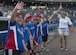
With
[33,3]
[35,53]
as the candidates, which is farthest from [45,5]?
[35,53]

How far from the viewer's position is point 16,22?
6684 millimetres

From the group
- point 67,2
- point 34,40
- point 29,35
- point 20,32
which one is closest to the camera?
point 20,32

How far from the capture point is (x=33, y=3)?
230 ft

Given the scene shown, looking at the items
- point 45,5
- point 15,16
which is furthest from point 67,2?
point 15,16

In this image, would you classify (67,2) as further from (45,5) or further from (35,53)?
(35,53)

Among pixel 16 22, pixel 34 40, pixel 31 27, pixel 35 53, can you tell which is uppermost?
pixel 16 22

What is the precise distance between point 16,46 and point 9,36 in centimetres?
32

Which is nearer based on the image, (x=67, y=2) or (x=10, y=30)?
(x=10, y=30)

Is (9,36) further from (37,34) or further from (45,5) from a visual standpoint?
(45,5)

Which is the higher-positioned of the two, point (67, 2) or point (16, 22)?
point (16, 22)

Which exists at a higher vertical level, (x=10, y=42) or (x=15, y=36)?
(x=15, y=36)

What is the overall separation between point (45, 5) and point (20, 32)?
209 ft

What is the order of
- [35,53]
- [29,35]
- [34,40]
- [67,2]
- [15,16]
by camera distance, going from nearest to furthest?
1. [15,16]
2. [29,35]
3. [34,40]
4. [35,53]
5. [67,2]

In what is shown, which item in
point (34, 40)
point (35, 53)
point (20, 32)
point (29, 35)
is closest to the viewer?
point (20, 32)
